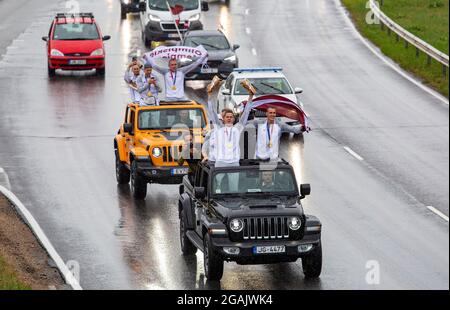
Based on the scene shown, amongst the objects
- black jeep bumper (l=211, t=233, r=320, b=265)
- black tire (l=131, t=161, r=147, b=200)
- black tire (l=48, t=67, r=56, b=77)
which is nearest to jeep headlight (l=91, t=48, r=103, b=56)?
black tire (l=48, t=67, r=56, b=77)

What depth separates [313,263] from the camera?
20.8 m

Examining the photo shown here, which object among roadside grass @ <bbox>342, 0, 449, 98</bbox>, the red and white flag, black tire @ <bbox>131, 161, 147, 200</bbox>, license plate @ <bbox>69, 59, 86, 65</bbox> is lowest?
roadside grass @ <bbox>342, 0, 449, 98</bbox>

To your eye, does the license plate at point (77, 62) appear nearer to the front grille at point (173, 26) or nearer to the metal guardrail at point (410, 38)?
the front grille at point (173, 26)

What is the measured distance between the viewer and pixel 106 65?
4903 cm

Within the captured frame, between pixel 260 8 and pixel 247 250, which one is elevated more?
pixel 247 250

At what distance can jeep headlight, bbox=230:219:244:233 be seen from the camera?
20.1 m

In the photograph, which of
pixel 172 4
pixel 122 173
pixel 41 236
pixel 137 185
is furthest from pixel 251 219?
pixel 172 4

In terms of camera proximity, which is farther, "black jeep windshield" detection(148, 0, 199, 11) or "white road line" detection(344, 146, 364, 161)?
"black jeep windshield" detection(148, 0, 199, 11)

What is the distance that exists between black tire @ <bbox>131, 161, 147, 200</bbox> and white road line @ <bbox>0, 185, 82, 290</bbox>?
222 cm

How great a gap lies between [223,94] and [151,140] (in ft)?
32.9

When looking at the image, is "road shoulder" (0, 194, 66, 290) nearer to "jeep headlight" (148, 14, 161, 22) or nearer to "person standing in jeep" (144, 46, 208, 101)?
"person standing in jeep" (144, 46, 208, 101)

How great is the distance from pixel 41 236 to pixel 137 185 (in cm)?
343
